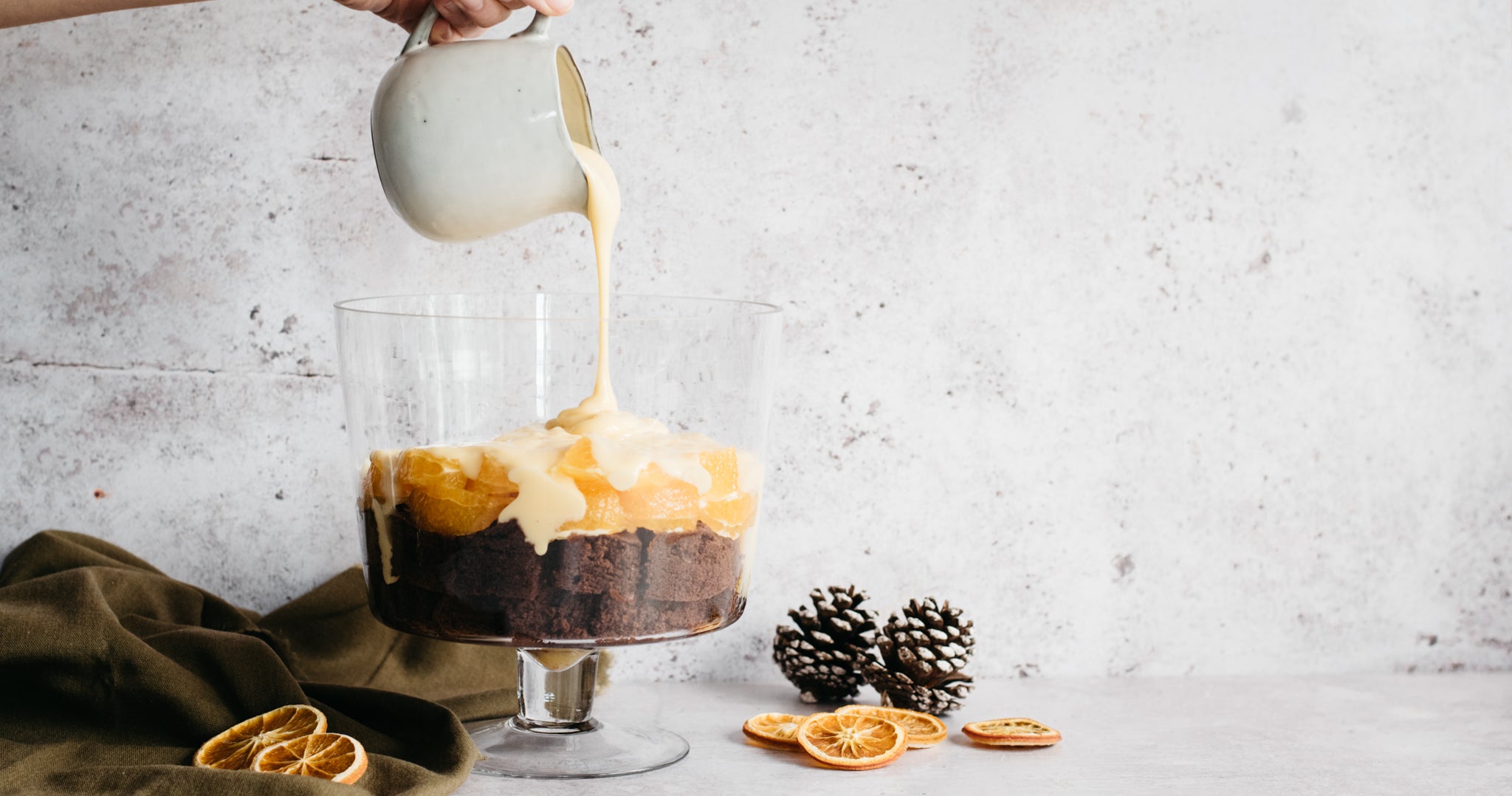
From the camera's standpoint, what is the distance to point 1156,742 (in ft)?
3.95

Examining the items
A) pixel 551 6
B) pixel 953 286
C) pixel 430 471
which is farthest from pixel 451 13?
pixel 953 286

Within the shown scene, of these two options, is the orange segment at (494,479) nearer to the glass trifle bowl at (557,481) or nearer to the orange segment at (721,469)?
the glass trifle bowl at (557,481)

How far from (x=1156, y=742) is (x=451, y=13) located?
39.2 inches

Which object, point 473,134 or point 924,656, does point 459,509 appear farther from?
point 924,656

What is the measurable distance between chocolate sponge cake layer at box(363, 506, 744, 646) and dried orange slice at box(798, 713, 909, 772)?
18 centimetres

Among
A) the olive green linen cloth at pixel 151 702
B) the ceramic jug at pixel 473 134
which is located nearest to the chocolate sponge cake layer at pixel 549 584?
the olive green linen cloth at pixel 151 702

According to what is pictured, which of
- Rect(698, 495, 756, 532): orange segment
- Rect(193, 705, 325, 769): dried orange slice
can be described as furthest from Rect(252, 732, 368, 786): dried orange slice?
Rect(698, 495, 756, 532): orange segment

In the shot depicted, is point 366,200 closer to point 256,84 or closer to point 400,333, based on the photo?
point 256,84

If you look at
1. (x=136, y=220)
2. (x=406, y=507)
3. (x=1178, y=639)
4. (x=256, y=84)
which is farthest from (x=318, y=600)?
(x=1178, y=639)

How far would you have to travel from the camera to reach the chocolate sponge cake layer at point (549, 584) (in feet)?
3.22

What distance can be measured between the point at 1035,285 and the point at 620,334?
0.62 meters

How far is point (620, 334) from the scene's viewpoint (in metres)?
1.04

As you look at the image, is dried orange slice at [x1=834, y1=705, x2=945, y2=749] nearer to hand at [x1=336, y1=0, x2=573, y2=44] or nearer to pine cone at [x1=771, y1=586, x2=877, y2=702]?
pine cone at [x1=771, y1=586, x2=877, y2=702]

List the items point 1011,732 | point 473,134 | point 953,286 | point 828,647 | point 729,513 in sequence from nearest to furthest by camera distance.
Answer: point 473,134 → point 729,513 → point 1011,732 → point 828,647 → point 953,286
